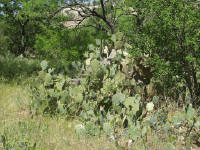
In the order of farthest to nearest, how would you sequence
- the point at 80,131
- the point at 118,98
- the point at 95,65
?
the point at 95,65, the point at 118,98, the point at 80,131

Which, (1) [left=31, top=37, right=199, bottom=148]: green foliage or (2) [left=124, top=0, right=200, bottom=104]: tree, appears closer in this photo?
(1) [left=31, top=37, right=199, bottom=148]: green foliage

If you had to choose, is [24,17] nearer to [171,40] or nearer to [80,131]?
[171,40]

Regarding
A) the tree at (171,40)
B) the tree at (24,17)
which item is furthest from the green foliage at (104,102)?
the tree at (24,17)

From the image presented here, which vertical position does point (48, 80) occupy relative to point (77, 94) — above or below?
above

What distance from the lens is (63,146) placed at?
4.11 m

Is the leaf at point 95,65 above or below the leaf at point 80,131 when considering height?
above

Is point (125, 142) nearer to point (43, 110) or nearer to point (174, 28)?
point (43, 110)

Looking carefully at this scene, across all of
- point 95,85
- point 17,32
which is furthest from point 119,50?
point 17,32

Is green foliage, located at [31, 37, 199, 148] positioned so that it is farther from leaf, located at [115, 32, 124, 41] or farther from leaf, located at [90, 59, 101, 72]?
leaf, located at [115, 32, 124, 41]

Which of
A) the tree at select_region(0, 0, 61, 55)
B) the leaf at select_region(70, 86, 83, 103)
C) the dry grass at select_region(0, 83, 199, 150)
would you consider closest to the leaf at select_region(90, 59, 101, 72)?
the leaf at select_region(70, 86, 83, 103)

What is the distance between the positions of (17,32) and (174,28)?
2174 cm

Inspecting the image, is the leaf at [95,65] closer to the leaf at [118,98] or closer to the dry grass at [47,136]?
the leaf at [118,98]

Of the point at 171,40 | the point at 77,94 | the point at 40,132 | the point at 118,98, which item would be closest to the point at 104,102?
the point at 77,94

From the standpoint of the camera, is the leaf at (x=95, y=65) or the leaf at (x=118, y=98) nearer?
the leaf at (x=118, y=98)
